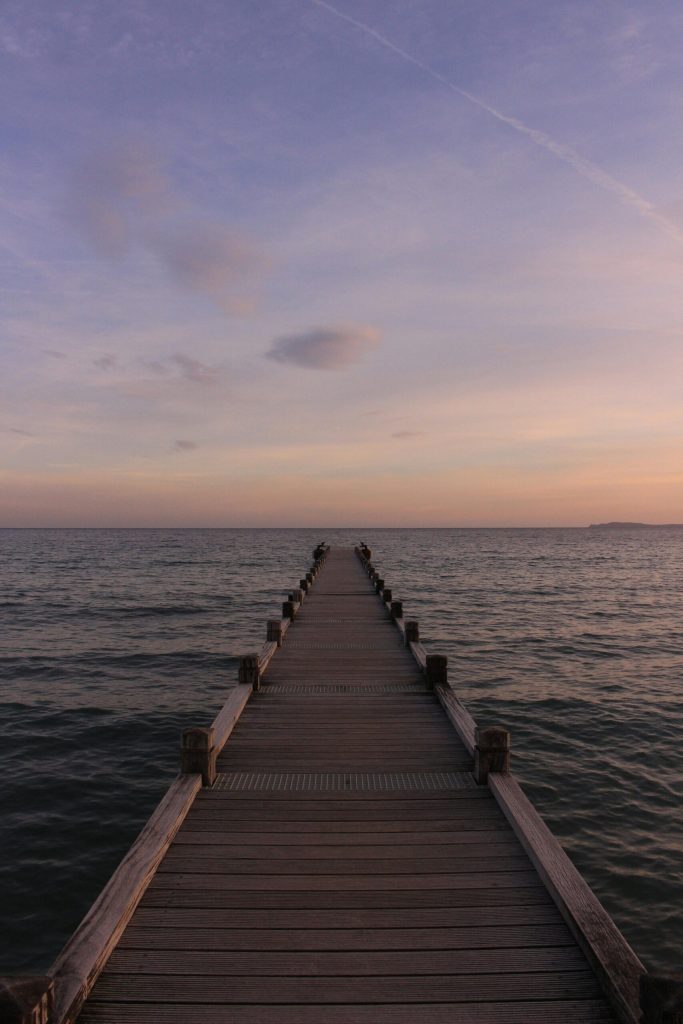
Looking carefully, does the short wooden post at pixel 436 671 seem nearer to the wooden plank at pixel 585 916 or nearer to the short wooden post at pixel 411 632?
the short wooden post at pixel 411 632

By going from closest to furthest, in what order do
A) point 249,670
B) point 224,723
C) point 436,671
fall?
point 224,723 < point 249,670 < point 436,671

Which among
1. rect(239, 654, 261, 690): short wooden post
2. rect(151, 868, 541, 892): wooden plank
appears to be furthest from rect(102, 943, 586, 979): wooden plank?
rect(239, 654, 261, 690): short wooden post

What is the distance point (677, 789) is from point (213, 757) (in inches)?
334

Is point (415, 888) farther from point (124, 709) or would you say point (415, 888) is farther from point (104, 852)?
point (124, 709)

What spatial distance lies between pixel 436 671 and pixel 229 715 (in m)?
4.00

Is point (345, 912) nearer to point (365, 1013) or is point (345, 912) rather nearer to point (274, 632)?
point (365, 1013)

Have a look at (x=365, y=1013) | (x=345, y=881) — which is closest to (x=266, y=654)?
(x=345, y=881)

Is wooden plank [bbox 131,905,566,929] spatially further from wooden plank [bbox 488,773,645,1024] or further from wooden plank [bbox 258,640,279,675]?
wooden plank [bbox 258,640,279,675]

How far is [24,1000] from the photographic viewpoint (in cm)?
350

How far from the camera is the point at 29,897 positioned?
26.6 feet

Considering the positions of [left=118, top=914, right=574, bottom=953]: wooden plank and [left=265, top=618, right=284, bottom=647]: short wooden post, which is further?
[left=265, top=618, right=284, bottom=647]: short wooden post

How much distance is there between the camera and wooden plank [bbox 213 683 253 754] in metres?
8.93

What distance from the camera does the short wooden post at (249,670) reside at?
1155cm

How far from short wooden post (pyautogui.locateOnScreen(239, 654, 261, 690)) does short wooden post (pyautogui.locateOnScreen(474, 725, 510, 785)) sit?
5.07 metres
